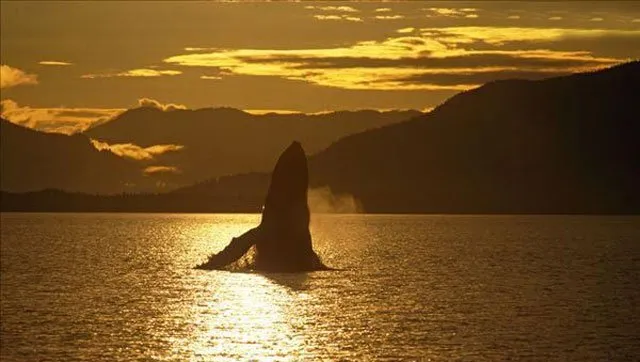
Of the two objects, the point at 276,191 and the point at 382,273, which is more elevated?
the point at 276,191

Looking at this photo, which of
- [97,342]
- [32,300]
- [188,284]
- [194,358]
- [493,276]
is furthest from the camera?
[493,276]

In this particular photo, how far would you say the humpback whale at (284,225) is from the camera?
4343 inches

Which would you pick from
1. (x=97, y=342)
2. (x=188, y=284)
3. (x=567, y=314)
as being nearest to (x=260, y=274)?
(x=188, y=284)

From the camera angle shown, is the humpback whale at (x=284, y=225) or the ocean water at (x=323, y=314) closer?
the ocean water at (x=323, y=314)

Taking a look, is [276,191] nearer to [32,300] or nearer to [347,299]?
[347,299]

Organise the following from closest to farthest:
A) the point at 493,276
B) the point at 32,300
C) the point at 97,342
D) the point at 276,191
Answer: the point at 97,342 < the point at 32,300 < the point at 276,191 < the point at 493,276

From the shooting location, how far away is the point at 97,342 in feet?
242

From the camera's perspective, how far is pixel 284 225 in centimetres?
11012

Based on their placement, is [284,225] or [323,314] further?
[284,225]

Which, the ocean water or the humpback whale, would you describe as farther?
the humpback whale

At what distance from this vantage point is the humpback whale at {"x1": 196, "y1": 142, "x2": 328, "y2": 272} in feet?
362

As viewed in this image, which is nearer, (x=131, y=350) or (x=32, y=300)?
(x=131, y=350)

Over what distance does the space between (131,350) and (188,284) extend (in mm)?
53692

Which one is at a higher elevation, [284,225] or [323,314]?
[284,225]
